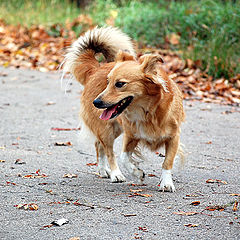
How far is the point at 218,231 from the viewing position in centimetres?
311

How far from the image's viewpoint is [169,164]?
4285mm

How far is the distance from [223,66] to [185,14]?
10.2 ft

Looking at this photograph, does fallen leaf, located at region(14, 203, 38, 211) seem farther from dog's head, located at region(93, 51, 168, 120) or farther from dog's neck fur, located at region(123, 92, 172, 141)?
dog's neck fur, located at region(123, 92, 172, 141)

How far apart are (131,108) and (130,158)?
2.08 ft

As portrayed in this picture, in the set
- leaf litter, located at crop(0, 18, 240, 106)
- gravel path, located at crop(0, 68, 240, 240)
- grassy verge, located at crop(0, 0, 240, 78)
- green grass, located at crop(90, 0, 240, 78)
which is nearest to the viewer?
gravel path, located at crop(0, 68, 240, 240)

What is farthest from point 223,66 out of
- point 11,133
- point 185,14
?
point 11,133

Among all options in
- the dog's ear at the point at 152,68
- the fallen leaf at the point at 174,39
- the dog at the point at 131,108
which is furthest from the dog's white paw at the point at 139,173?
the fallen leaf at the point at 174,39

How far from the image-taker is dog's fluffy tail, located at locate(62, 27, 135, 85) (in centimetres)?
510

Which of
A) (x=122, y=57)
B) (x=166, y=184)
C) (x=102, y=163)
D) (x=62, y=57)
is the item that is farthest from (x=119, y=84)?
(x=62, y=57)

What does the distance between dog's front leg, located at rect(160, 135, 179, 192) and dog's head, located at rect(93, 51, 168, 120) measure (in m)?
0.51

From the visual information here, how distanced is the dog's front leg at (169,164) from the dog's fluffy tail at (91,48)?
1.24 m

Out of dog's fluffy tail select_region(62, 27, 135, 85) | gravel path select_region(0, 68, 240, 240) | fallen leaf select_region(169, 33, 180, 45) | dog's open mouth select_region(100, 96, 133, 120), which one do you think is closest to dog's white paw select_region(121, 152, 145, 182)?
gravel path select_region(0, 68, 240, 240)

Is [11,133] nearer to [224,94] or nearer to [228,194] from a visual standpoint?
[228,194]

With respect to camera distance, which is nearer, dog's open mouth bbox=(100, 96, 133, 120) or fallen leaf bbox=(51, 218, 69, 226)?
fallen leaf bbox=(51, 218, 69, 226)
